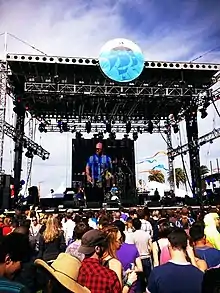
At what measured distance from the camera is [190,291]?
2.24 metres

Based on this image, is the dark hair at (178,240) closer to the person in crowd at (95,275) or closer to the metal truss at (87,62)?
the person in crowd at (95,275)

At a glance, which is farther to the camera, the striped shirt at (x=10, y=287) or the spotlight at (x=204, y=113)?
the spotlight at (x=204, y=113)

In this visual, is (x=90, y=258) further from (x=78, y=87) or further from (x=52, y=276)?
(x=78, y=87)

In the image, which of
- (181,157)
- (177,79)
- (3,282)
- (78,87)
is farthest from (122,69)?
(3,282)

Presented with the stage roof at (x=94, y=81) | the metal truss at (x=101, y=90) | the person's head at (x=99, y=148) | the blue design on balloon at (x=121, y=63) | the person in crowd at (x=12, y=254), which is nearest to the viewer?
the person in crowd at (x=12, y=254)

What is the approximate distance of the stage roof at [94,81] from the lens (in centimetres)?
1680

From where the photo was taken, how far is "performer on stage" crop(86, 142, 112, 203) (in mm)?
19922

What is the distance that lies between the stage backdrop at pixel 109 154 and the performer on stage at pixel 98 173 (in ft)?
6.03

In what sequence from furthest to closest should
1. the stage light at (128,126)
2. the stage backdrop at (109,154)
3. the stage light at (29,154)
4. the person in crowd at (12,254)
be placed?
the stage backdrop at (109,154) < the stage light at (128,126) < the stage light at (29,154) < the person in crowd at (12,254)

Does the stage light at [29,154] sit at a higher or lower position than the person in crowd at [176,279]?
higher

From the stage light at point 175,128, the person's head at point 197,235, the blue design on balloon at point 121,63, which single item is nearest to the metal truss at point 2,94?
the blue design on balloon at point 121,63

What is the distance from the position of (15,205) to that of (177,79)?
10.7 metres

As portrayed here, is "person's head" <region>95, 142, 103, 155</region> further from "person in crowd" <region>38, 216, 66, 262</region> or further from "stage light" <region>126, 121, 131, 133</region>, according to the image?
"person in crowd" <region>38, 216, 66, 262</region>

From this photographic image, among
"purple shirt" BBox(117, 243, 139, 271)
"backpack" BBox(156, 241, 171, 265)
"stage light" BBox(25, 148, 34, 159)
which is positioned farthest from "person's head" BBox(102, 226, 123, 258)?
"stage light" BBox(25, 148, 34, 159)
